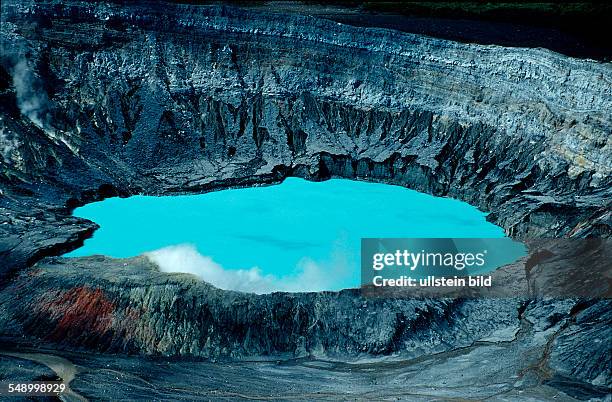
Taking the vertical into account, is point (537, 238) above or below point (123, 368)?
above

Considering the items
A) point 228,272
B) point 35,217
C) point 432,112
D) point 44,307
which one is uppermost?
point 432,112

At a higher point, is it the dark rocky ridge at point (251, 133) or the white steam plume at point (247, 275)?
the dark rocky ridge at point (251, 133)

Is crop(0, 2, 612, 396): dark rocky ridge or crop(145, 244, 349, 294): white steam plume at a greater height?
crop(0, 2, 612, 396): dark rocky ridge

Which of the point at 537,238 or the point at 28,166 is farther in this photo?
the point at 28,166

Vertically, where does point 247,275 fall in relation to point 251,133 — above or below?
below

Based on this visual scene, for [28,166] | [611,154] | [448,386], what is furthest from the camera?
A: [28,166]

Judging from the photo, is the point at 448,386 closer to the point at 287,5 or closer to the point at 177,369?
the point at 177,369

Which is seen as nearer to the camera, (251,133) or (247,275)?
(247,275)

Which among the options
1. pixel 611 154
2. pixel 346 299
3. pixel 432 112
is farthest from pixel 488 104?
pixel 346 299
